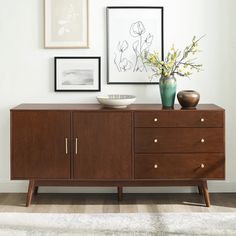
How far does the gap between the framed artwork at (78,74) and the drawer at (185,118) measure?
62cm

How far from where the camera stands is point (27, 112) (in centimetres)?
453

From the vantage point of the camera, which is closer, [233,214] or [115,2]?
[233,214]

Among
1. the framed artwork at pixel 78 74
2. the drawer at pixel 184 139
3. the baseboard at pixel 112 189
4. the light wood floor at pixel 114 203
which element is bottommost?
the light wood floor at pixel 114 203

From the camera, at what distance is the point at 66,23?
4.89 meters

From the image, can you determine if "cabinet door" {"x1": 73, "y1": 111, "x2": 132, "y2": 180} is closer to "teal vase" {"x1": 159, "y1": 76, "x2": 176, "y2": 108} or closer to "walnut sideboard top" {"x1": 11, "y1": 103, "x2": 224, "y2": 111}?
"walnut sideboard top" {"x1": 11, "y1": 103, "x2": 224, "y2": 111}

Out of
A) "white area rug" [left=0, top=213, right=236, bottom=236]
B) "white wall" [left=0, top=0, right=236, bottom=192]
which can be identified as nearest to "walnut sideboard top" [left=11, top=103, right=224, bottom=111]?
"white wall" [left=0, top=0, right=236, bottom=192]

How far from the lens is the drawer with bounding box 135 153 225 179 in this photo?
14.9ft

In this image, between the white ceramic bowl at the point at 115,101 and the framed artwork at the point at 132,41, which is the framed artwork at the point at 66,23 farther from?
the white ceramic bowl at the point at 115,101

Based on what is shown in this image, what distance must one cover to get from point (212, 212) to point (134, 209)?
59 centimetres

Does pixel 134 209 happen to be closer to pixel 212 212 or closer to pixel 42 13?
pixel 212 212

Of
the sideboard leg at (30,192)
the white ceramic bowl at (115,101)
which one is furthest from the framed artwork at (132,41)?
the sideboard leg at (30,192)

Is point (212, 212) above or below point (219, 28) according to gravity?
below

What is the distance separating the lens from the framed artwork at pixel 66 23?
16.0 feet

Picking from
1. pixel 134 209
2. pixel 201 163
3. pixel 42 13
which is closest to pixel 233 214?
pixel 201 163
